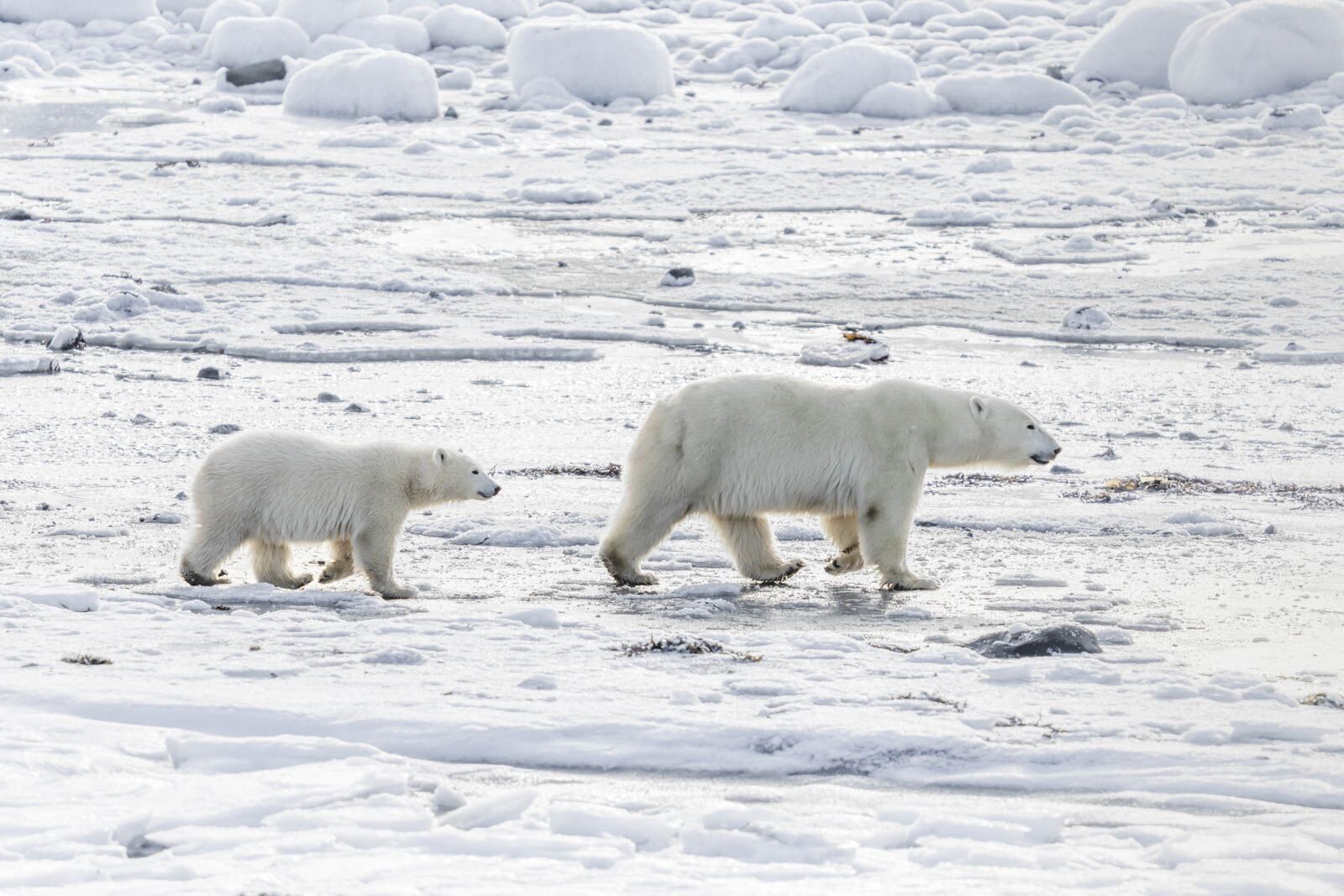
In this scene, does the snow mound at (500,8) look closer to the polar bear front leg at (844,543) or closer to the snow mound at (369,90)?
the snow mound at (369,90)

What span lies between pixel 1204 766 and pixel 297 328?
7.91 metres

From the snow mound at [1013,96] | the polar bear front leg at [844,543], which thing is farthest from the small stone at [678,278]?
the snow mound at [1013,96]

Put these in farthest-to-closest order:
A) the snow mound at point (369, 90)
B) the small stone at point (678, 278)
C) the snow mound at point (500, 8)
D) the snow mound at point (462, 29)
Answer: the snow mound at point (500, 8)
the snow mound at point (462, 29)
the snow mound at point (369, 90)
the small stone at point (678, 278)

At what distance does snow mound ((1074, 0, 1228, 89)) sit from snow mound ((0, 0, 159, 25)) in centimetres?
2064

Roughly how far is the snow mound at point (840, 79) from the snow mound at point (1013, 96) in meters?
1.23

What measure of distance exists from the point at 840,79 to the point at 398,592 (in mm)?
21102

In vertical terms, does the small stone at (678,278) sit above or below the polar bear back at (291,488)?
below

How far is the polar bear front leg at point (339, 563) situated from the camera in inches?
221

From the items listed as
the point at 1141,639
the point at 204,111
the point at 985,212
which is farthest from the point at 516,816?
the point at 204,111

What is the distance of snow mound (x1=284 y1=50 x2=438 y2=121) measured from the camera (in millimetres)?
23375

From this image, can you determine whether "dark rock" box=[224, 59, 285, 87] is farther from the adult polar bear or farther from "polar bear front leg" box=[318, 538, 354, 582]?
the adult polar bear

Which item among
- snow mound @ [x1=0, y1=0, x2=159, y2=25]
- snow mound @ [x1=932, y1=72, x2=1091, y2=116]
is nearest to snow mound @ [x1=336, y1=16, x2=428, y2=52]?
snow mound @ [x1=0, y1=0, x2=159, y2=25]

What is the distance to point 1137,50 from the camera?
2688 centimetres

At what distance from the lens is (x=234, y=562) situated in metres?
6.12
